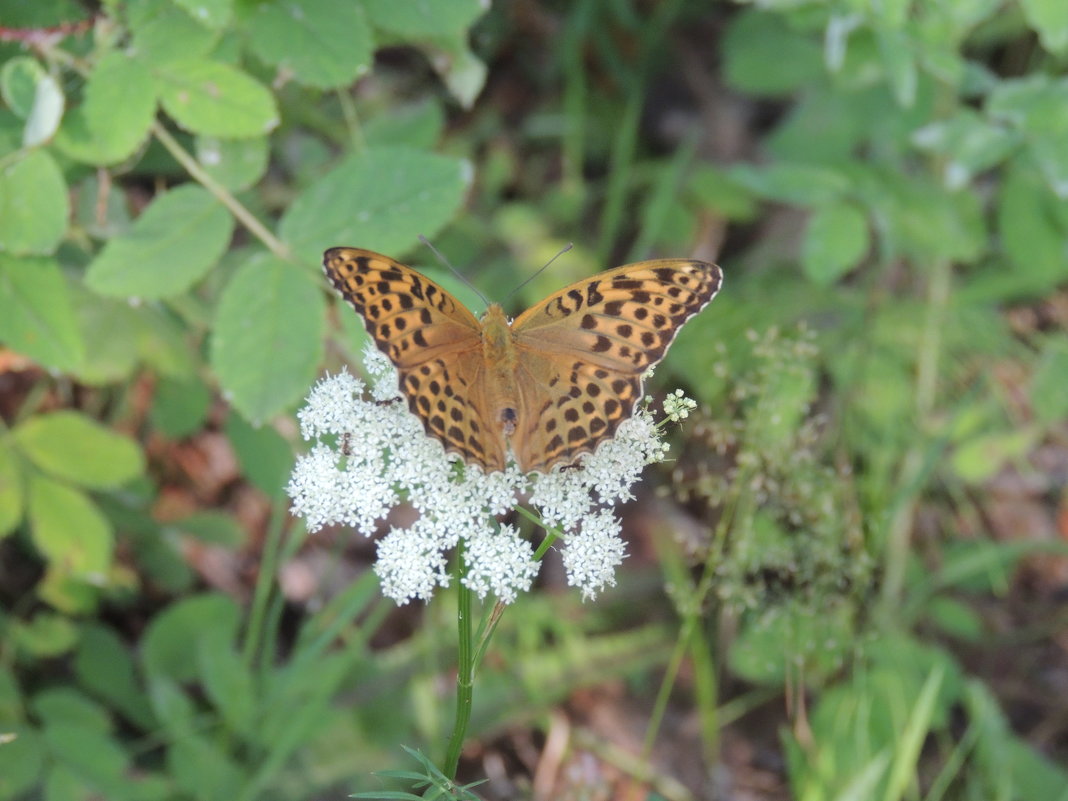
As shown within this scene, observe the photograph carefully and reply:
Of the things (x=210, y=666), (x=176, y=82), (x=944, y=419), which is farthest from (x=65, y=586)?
(x=944, y=419)

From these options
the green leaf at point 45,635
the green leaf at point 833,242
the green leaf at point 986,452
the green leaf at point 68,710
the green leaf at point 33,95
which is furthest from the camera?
the green leaf at point 986,452

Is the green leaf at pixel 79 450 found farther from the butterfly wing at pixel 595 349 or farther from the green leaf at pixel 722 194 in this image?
the green leaf at pixel 722 194

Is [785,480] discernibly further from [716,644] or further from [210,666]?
[210,666]

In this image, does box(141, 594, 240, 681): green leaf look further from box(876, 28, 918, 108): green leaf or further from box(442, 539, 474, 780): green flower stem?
box(876, 28, 918, 108): green leaf

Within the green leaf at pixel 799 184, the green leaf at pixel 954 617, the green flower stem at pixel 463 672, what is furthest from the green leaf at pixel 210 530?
the green leaf at pixel 954 617

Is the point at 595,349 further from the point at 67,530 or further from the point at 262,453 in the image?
the point at 67,530

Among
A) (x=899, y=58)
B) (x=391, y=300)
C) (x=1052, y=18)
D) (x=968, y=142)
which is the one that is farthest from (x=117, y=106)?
(x=968, y=142)
